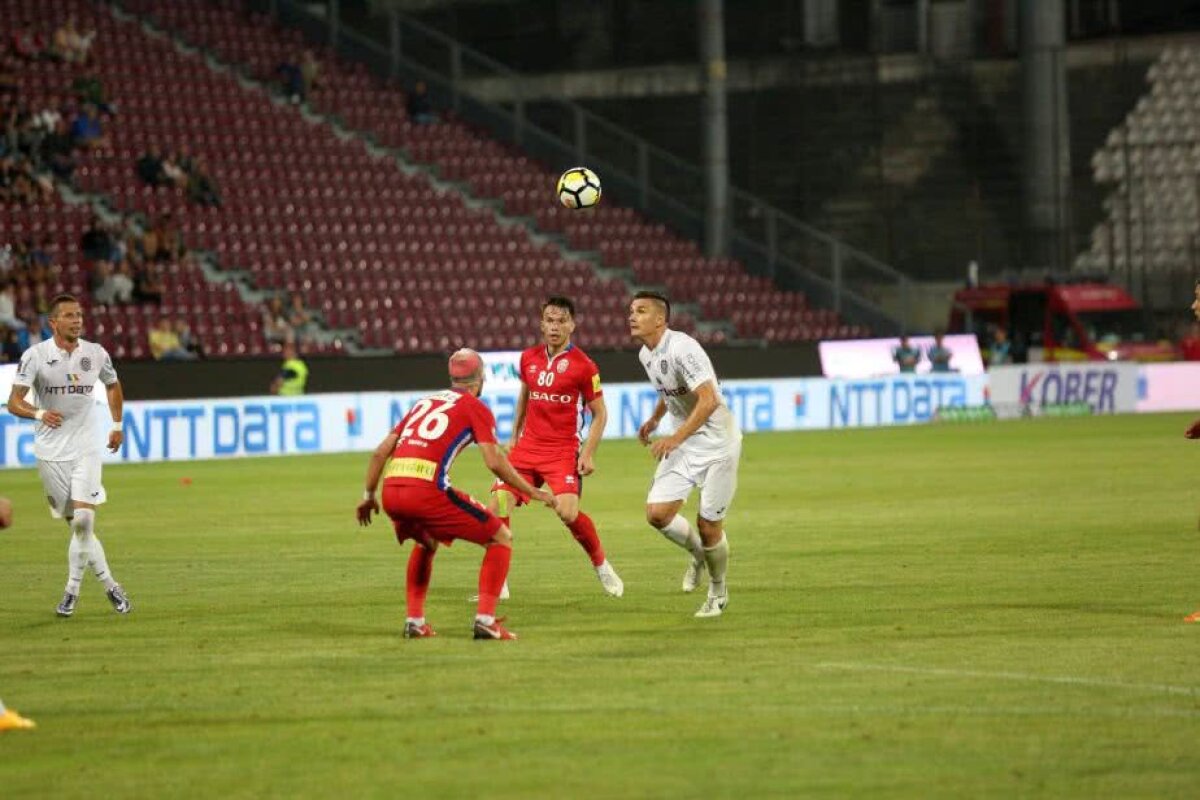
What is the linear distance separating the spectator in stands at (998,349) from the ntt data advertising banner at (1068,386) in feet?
5.84

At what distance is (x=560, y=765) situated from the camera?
841 centimetres

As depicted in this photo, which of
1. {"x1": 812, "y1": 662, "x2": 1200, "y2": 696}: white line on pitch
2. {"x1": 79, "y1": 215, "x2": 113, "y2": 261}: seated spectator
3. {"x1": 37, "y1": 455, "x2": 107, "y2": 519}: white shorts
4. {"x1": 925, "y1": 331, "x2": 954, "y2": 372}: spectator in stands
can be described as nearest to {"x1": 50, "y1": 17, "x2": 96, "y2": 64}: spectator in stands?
{"x1": 79, "y1": 215, "x2": 113, "y2": 261}: seated spectator

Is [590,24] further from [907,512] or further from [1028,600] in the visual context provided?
[1028,600]

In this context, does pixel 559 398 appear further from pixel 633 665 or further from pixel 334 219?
pixel 334 219

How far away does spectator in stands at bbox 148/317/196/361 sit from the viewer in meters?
34.2

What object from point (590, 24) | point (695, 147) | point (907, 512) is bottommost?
point (907, 512)

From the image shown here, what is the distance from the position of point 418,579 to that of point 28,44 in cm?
3089

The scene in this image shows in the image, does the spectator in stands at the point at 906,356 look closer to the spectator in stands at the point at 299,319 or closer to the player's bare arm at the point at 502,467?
the spectator in stands at the point at 299,319

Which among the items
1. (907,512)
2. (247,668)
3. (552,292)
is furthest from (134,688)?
(552,292)

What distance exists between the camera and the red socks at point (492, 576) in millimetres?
12102

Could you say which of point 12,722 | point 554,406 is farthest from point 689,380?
point 12,722

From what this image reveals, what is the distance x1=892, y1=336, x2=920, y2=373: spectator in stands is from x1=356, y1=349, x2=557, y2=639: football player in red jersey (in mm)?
30860

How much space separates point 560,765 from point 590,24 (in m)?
45.8

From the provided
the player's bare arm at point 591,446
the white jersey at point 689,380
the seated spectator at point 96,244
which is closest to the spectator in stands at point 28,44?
the seated spectator at point 96,244
